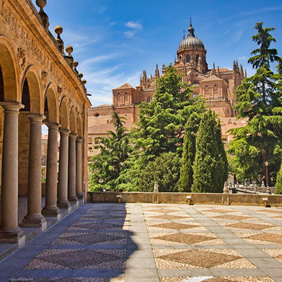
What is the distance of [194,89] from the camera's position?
75.8 metres

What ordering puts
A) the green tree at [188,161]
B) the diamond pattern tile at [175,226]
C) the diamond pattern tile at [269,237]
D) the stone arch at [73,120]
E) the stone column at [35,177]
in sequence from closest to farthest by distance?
1. the diamond pattern tile at [269,237]
2. the stone column at [35,177]
3. the diamond pattern tile at [175,226]
4. the stone arch at [73,120]
5. the green tree at [188,161]

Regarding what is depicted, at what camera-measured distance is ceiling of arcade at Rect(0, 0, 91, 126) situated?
6.52 m

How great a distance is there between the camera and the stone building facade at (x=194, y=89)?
241ft

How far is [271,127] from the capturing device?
100 ft

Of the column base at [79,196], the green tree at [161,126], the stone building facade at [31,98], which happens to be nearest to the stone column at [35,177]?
the stone building facade at [31,98]

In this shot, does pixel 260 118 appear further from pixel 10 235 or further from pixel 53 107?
pixel 10 235

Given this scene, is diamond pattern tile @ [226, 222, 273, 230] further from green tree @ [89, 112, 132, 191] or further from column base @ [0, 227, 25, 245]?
green tree @ [89, 112, 132, 191]

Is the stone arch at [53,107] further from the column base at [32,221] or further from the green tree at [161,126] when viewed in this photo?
the green tree at [161,126]

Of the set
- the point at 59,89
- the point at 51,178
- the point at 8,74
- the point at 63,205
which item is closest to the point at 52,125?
the point at 59,89

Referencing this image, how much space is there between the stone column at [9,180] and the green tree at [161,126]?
865 inches

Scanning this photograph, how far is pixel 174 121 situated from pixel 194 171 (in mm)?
7920

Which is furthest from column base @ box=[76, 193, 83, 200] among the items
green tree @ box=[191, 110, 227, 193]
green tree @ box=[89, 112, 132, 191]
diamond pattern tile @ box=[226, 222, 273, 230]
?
green tree @ box=[89, 112, 132, 191]

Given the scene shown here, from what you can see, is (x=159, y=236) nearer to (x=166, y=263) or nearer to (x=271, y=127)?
(x=166, y=263)

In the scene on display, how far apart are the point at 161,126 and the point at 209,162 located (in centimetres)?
825
